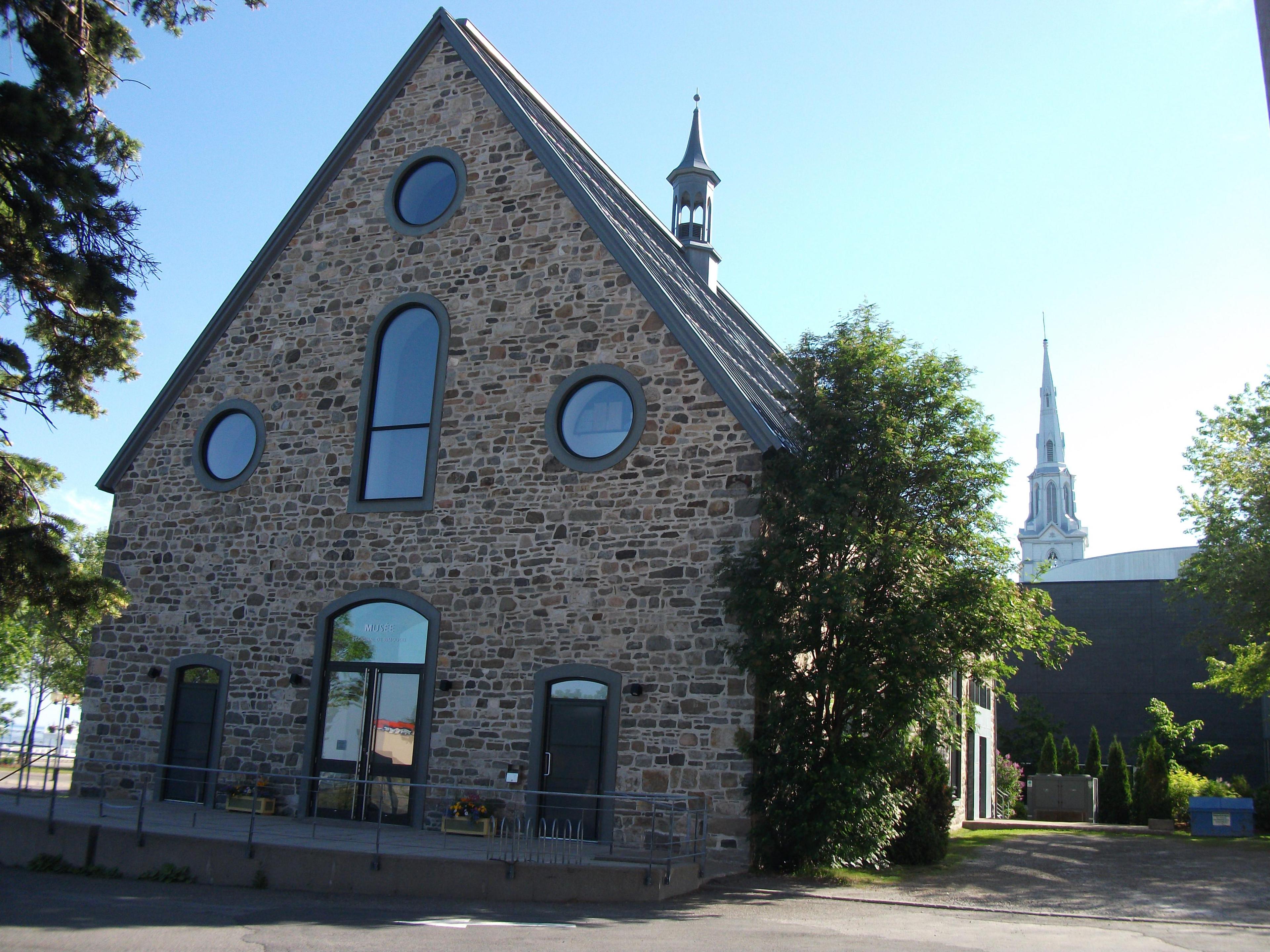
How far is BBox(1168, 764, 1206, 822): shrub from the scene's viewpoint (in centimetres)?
2562

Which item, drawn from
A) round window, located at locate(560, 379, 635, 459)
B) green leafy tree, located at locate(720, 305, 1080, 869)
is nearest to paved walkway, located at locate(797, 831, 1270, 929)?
green leafy tree, located at locate(720, 305, 1080, 869)

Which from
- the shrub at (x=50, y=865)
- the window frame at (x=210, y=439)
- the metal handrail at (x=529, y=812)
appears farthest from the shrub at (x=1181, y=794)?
the shrub at (x=50, y=865)

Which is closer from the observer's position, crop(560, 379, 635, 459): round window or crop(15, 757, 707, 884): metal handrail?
crop(15, 757, 707, 884): metal handrail

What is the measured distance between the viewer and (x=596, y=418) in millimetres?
15305

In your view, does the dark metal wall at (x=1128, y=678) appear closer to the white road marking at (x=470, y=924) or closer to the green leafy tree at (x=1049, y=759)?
the green leafy tree at (x=1049, y=759)

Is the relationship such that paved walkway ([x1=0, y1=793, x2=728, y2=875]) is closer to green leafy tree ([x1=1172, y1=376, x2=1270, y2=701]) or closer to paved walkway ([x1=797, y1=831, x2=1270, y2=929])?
paved walkway ([x1=797, y1=831, x2=1270, y2=929])

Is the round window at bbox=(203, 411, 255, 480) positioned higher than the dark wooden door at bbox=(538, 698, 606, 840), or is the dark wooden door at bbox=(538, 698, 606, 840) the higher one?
the round window at bbox=(203, 411, 255, 480)

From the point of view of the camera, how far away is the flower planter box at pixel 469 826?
13.9 metres

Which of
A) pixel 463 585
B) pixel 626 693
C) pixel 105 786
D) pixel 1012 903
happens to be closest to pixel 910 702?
pixel 1012 903

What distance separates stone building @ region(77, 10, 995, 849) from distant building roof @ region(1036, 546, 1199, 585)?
4973cm

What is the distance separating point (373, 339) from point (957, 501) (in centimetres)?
973

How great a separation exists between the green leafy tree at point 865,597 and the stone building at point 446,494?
19.7 inches

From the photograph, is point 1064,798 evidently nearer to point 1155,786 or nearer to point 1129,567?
point 1155,786

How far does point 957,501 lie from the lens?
44.8 ft
